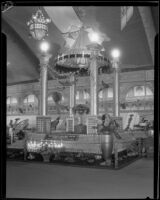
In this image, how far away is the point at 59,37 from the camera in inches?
239

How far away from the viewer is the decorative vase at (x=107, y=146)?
5.64 m

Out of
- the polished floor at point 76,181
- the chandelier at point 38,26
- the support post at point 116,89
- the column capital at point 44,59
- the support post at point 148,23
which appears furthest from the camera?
the column capital at point 44,59

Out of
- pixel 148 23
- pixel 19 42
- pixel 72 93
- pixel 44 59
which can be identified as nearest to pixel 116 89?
pixel 72 93

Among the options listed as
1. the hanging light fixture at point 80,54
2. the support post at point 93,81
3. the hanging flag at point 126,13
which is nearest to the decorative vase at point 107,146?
the support post at point 93,81

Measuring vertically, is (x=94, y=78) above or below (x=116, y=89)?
above

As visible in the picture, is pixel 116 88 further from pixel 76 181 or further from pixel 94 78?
pixel 76 181

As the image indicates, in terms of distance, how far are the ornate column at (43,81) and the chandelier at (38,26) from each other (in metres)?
0.48

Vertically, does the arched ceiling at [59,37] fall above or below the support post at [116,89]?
above

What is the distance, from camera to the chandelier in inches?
230

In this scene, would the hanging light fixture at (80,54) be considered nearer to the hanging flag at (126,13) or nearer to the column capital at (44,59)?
the column capital at (44,59)

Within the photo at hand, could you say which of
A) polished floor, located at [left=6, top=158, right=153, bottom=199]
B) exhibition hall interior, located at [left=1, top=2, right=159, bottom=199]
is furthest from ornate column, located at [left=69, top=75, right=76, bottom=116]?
polished floor, located at [left=6, top=158, right=153, bottom=199]

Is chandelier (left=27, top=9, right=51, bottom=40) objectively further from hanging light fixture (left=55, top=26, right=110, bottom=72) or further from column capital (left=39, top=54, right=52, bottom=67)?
hanging light fixture (left=55, top=26, right=110, bottom=72)

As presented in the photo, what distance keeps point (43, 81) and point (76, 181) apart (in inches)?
104

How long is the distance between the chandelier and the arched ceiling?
104mm
